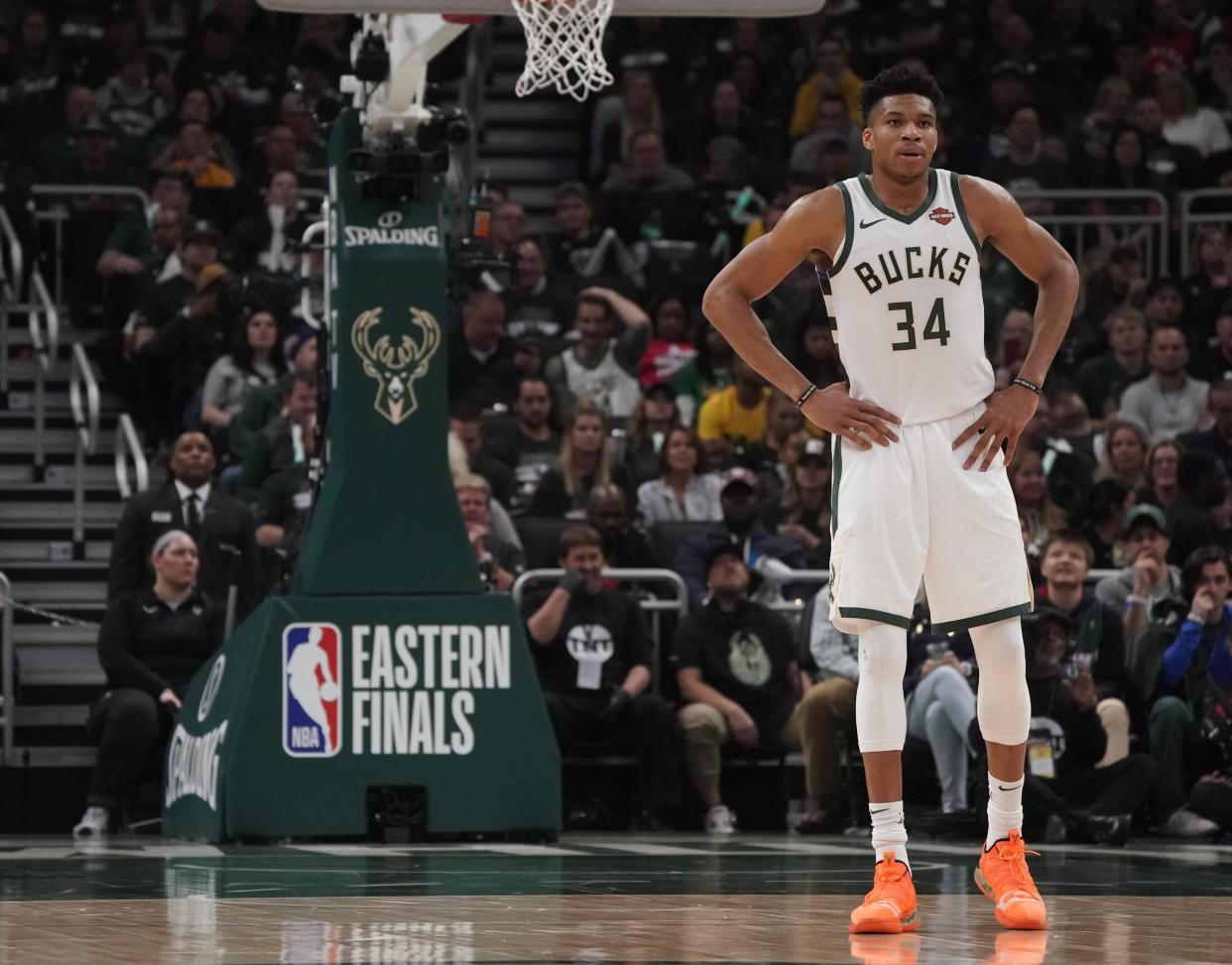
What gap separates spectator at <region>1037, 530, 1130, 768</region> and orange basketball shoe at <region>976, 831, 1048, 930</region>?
5.57 metres

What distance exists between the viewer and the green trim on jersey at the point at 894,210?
6895mm

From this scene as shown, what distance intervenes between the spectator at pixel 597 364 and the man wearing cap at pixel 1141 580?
400 cm

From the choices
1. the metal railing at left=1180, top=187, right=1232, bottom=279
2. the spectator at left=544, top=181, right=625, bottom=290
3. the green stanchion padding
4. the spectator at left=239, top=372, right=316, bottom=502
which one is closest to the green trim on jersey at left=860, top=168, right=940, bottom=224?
the green stanchion padding

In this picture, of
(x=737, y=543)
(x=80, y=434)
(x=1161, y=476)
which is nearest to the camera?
(x=737, y=543)

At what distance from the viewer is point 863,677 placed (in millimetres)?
6824

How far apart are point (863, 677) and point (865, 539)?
15.2 inches

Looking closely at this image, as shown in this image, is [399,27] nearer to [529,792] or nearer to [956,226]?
[529,792]

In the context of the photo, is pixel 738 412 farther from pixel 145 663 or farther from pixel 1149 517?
pixel 145 663

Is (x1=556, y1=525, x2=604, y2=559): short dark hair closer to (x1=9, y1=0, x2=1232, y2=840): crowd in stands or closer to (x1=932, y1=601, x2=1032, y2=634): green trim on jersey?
(x1=9, y1=0, x2=1232, y2=840): crowd in stands

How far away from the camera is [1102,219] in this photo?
18.4m

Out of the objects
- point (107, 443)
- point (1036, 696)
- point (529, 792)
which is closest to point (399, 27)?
point (529, 792)

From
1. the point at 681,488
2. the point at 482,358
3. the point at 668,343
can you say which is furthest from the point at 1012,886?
the point at 668,343

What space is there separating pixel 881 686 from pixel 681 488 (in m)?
8.09

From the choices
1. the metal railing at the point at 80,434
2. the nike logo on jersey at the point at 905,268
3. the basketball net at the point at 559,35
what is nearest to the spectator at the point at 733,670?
the basketball net at the point at 559,35
